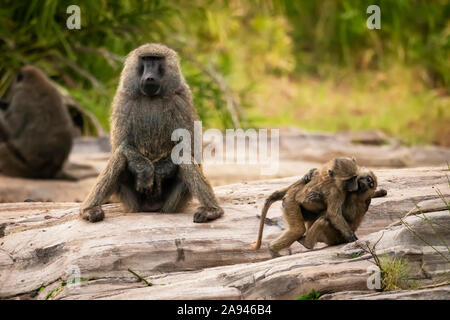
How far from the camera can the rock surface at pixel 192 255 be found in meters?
4.54

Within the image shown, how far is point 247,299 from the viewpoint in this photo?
4.43 meters

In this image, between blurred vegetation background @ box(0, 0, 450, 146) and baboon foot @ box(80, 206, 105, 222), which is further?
blurred vegetation background @ box(0, 0, 450, 146)

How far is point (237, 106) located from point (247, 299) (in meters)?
7.30

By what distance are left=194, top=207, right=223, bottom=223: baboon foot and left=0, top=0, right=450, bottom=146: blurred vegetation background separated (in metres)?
5.53

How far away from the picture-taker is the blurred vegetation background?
11758mm

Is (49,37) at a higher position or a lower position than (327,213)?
higher

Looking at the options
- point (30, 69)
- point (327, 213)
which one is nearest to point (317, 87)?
point (30, 69)

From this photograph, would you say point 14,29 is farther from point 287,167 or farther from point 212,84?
point 287,167

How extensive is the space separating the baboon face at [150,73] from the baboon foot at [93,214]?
1.07m

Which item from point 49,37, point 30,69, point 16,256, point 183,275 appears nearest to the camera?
point 183,275

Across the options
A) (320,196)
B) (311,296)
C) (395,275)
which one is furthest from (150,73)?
(395,275)

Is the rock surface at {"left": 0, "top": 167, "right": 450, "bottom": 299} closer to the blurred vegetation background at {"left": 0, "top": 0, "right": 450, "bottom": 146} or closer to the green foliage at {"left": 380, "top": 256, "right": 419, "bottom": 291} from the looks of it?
the green foliage at {"left": 380, "top": 256, "right": 419, "bottom": 291}

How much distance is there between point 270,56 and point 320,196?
11.7 metres

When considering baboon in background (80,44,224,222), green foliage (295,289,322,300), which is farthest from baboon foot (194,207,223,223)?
green foliage (295,289,322,300)
